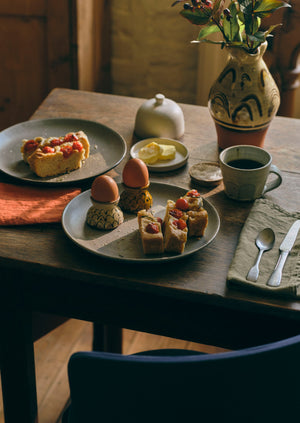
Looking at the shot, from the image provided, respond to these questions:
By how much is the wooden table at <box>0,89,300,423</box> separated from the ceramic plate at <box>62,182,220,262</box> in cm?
2

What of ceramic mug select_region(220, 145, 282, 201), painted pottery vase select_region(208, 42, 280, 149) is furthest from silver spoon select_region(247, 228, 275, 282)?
painted pottery vase select_region(208, 42, 280, 149)

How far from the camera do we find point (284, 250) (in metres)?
1.06

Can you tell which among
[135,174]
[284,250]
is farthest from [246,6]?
[284,250]

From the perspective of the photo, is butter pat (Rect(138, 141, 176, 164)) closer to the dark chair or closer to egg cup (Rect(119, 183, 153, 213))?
egg cup (Rect(119, 183, 153, 213))

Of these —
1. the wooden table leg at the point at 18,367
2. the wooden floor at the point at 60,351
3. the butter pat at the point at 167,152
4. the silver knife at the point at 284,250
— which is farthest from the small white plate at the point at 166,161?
the wooden floor at the point at 60,351

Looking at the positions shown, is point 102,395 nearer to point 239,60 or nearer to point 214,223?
point 214,223

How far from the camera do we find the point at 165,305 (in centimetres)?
103

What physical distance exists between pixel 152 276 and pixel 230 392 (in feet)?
1.11

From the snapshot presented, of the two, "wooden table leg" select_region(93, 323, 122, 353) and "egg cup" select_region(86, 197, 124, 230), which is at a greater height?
"egg cup" select_region(86, 197, 124, 230)

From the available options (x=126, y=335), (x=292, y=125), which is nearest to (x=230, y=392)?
(x=292, y=125)

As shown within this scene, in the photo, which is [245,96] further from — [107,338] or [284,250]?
[107,338]

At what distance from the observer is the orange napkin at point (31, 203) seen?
113cm

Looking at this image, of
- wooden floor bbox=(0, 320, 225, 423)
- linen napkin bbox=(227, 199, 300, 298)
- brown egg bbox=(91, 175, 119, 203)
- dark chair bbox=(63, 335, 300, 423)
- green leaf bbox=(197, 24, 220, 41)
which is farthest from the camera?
wooden floor bbox=(0, 320, 225, 423)

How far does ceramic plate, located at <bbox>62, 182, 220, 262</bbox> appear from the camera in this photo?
3.34ft
